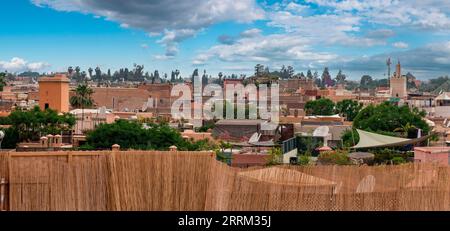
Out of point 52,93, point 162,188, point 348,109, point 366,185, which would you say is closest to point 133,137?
point 366,185

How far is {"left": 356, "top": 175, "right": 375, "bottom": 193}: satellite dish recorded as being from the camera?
5754mm

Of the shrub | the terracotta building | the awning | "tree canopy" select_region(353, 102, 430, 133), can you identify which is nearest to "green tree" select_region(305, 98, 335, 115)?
"tree canopy" select_region(353, 102, 430, 133)

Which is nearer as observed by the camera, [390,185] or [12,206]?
[12,206]

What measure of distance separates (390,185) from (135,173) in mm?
2276

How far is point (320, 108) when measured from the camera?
2212 inches

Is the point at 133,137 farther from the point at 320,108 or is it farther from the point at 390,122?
the point at 320,108

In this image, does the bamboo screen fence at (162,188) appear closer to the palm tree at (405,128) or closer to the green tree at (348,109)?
the palm tree at (405,128)

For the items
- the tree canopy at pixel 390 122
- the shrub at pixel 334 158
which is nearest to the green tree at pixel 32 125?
the shrub at pixel 334 158

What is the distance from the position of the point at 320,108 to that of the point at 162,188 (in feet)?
169

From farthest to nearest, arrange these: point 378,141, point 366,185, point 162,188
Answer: point 378,141, point 366,185, point 162,188

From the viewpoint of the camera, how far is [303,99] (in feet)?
229
